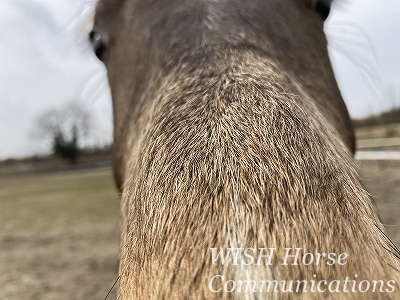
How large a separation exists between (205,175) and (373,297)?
16.7 inches

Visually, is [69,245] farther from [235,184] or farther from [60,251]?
[235,184]

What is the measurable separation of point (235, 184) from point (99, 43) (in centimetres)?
233

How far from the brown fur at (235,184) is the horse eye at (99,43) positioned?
4.44 feet

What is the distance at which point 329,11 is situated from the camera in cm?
271

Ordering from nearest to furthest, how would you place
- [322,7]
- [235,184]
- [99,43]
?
[235,184] → [322,7] → [99,43]

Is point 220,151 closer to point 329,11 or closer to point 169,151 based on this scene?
point 169,151

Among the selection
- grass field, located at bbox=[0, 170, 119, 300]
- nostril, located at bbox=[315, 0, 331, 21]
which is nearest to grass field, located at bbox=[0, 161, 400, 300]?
grass field, located at bbox=[0, 170, 119, 300]

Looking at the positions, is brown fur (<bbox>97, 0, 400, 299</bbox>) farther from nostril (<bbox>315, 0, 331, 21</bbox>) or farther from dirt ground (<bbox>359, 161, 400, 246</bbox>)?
dirt ground (<bbox>359, 161, 400, 246</bbox>)

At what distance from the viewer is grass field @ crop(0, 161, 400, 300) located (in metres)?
5.81

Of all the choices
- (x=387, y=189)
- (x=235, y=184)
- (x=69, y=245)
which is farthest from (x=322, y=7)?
(x=69, y=245)

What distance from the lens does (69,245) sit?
8227mm

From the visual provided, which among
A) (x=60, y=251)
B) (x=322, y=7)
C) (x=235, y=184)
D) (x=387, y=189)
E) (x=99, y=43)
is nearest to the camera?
(x=235, y=184)

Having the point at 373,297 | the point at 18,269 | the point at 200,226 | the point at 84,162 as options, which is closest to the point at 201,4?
the point at 200,226

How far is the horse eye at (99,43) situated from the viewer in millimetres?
2839
